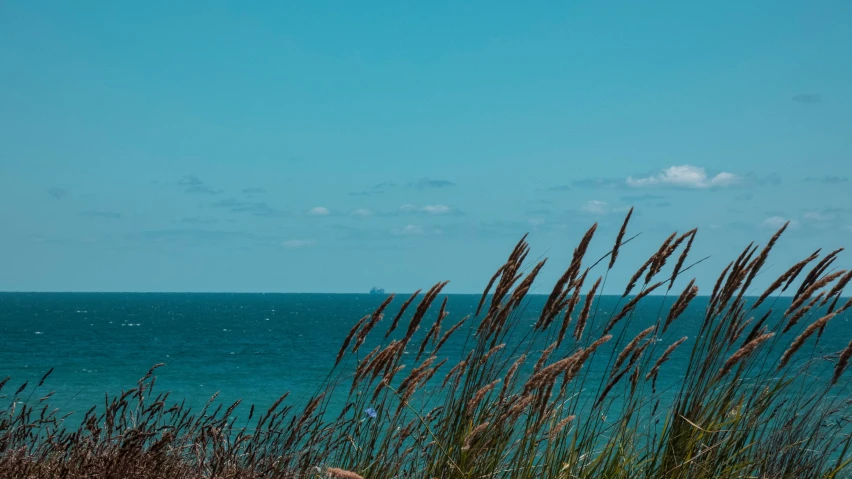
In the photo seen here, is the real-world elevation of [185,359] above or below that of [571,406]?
below

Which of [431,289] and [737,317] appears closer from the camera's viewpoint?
[431,289]

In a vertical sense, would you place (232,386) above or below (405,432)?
below

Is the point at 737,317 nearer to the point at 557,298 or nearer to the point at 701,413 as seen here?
the point at 701,413

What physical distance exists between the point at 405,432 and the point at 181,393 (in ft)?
87.4

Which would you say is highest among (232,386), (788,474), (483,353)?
(483,353)

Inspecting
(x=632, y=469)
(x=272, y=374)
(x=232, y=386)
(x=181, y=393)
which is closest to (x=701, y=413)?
(x=632, y=469)

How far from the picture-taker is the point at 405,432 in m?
3.30

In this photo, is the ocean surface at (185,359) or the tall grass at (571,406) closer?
the tall grass at (571,406)

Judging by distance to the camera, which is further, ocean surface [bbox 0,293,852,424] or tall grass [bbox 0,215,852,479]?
ocean surface [bbox 0,293,852,424]

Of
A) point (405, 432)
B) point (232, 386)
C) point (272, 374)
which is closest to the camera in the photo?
point (405, 432)

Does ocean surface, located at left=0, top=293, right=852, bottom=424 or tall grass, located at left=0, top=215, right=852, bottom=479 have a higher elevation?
tall grass, located at left=0, top=215, right=852, bottom=479

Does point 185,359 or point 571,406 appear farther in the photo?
point 185,359

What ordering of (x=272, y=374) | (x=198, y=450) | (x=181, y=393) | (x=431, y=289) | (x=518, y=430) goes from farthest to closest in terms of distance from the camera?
1. (x=272, y=374)
2. (x=181, y=393)
3. (x=198, y=450)
4. (x=518, y=430)
5. (x=431, y=289)

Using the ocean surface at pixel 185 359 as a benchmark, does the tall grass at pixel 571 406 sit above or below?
above
